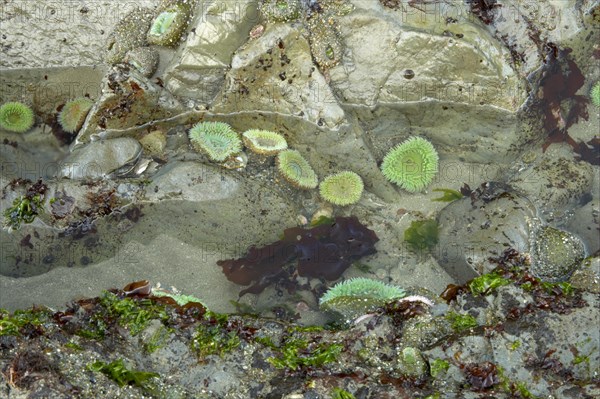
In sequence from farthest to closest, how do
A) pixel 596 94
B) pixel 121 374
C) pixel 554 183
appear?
pixel 596 94, pixel 554 183, pixel 121 374

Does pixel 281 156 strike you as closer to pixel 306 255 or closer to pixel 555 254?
pixel 306 255

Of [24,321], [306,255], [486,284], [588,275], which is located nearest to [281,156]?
[306,255]

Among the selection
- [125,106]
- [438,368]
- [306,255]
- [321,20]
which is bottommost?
[306,255]

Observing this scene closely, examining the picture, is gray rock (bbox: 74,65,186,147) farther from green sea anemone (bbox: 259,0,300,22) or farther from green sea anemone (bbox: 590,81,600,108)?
green sea anemone (bbox: 590,81,600,108)

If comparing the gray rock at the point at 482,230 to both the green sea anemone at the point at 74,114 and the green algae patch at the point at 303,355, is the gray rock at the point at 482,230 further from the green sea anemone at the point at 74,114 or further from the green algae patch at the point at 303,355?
the green sea anemone at the point at 74,114

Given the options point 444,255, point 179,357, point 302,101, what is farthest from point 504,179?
point 179,357

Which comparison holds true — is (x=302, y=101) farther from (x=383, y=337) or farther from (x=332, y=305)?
(x=383, y=337)

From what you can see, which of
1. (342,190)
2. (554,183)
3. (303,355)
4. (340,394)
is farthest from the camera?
(554,183)
